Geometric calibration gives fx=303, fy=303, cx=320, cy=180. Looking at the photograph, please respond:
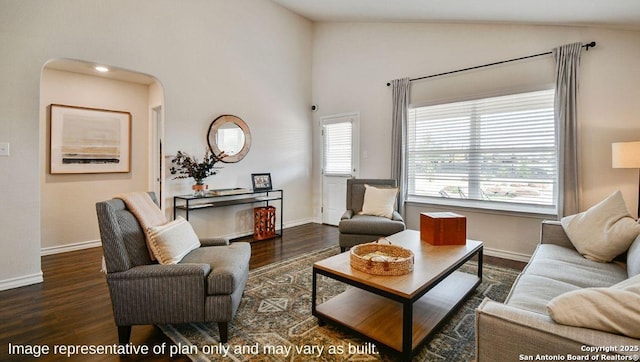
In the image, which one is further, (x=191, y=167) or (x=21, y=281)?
(x=191, y=167)

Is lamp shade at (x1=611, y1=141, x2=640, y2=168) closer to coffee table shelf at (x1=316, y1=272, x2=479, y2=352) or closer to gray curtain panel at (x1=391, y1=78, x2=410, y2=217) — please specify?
coffee table shelf at (x1=316, y1=272, x2=479, y2=352)

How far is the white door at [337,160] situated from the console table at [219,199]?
39.5 inches

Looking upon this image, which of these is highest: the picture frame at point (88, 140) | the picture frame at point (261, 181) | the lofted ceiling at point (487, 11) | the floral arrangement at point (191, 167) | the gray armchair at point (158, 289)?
the lofted ceiling at point (487, 11)

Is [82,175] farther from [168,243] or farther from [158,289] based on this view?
[158,289]

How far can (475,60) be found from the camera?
3938 mm

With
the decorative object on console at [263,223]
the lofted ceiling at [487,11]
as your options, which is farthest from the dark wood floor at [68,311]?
the lofted ceiling at [487,11]

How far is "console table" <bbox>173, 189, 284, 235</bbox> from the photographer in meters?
3.92

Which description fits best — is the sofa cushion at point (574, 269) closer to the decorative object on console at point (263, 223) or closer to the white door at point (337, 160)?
the white door at point (337, 160)

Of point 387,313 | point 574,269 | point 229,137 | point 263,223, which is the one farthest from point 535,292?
point 229,137

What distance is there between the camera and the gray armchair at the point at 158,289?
183 cm

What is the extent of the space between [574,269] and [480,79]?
8.86 ft

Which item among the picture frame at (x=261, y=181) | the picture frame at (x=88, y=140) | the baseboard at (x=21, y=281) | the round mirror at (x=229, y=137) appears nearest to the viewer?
the baseboard at (x=21, y=281)

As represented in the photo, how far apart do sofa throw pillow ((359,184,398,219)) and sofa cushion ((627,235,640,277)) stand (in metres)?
2.14

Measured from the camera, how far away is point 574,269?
6.64 ft
